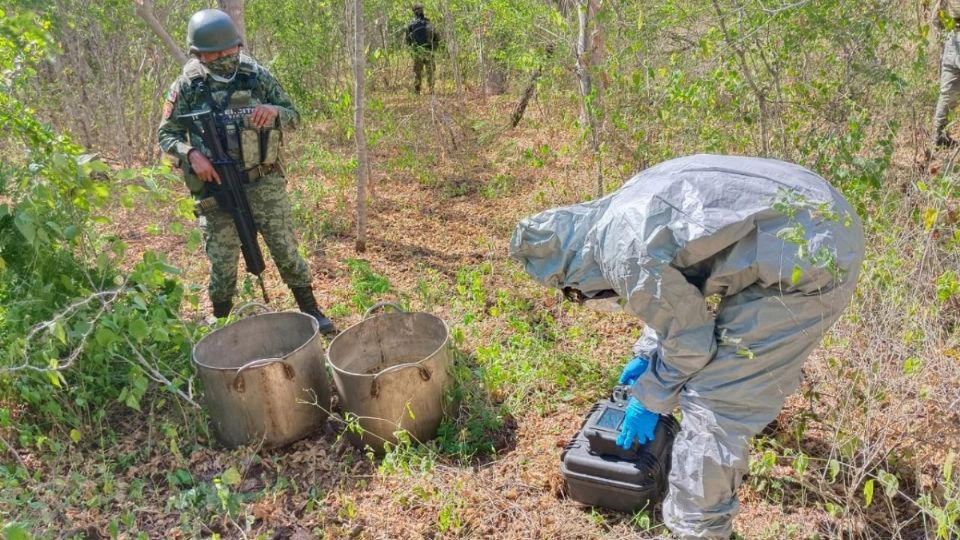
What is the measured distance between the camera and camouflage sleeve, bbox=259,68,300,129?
3721 mm

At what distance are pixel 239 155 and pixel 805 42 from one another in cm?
332

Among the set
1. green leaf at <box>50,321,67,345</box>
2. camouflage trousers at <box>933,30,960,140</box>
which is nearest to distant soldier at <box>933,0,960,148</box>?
camouflage trousers at <box>933,30,960,140</box>

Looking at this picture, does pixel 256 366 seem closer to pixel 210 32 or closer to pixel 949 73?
pixel 210 32

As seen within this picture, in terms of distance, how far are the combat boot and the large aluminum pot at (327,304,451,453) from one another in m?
0.67

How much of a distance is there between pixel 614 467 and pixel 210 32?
2.89 m

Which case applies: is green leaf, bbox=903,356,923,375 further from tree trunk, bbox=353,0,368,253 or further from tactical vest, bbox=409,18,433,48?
tactical vest, bbox=409,18,433,48

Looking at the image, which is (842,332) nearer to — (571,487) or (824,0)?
(571,487)

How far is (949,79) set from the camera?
502 cm

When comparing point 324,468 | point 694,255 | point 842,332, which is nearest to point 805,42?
point 842,332

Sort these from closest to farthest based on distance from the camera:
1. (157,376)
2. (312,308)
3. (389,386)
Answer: (389,386) < (157,376) < (312,308)

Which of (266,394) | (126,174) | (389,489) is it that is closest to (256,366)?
(266,394)

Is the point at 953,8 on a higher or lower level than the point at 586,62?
higher

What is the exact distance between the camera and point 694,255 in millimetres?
2207

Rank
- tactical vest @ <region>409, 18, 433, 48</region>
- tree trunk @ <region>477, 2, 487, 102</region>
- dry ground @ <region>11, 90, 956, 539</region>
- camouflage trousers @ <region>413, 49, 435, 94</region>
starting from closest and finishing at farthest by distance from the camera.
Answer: dry ground @ <region>11, 90, 956, 539</region>, tree trunk @ <region>477, 2, 487, 102</region>, camouflage trousers @ <region>413, 49, 435, 94</region>, tactical vest @ <region>409, 18, 433, 48</region>
